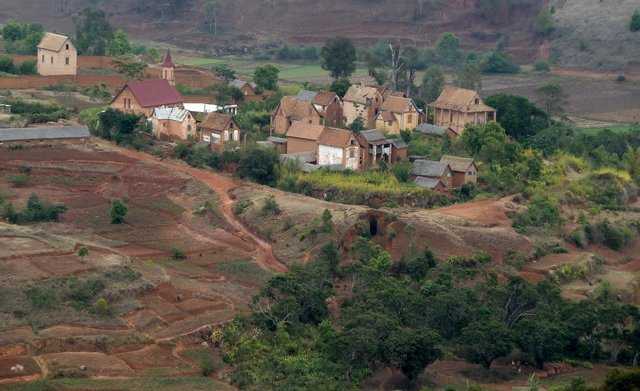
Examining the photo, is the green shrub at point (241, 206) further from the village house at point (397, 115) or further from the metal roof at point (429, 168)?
the village house at point (397, 115)

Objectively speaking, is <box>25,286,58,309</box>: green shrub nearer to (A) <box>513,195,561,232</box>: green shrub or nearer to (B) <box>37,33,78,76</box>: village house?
(A) <box>513,195,561,232</box>: green shrub

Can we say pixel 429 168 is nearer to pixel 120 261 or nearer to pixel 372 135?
pixel 372 135

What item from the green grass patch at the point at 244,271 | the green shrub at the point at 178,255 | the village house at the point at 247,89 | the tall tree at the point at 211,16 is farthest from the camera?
the tall tree at the point at 211,16

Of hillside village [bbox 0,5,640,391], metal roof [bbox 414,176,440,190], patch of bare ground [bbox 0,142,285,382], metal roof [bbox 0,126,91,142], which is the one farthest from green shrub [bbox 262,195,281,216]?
metal roof [bbox 0,126,91,142]

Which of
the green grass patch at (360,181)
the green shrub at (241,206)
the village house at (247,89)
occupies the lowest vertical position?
the green shrub at (241,206)

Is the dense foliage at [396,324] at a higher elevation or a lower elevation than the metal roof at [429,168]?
lower

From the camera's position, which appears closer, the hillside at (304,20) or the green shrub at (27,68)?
the green shrub at (27,68)

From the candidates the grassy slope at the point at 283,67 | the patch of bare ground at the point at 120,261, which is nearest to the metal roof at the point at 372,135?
the patch of bare ground at the point at 120,261

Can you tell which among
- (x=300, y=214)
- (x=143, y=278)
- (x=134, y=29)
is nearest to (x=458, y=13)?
(x=134, y=29)
